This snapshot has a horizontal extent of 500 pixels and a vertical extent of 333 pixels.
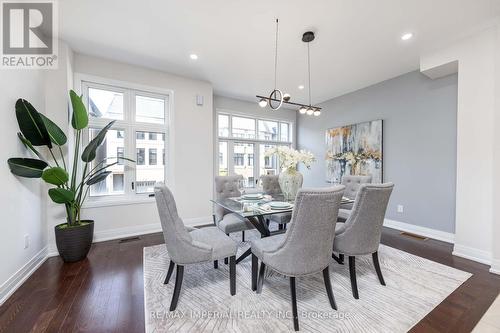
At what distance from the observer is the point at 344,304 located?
1.79 metres

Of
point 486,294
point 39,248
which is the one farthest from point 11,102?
point 486,294

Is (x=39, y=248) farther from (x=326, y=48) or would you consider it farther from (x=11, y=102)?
(x=326, y=48)

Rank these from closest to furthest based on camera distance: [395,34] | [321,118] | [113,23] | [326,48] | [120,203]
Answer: [113,23], [395,34], [326,48], [120,203], [321,118]

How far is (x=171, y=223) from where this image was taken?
5.44ft

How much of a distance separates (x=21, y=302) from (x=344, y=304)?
9.47ft

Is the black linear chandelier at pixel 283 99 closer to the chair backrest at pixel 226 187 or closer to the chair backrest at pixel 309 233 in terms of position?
the chair backrest at pixel 226 187

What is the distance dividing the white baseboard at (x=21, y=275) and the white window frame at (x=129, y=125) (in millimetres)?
811

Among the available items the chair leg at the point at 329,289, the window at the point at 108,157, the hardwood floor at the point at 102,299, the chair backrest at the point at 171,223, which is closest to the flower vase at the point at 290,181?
the chair leg at the point at 329,289

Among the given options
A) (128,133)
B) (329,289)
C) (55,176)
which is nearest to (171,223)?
(329,289)

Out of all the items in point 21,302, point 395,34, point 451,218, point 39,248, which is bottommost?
point 21,302

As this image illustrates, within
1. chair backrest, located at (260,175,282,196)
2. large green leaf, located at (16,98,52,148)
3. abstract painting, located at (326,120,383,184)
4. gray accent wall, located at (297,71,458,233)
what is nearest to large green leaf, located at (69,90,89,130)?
large green leaf, located at (16,98,52,148)

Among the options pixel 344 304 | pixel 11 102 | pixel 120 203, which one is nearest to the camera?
pixel 344 304

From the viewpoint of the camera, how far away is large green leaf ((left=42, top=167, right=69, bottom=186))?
2.20 m

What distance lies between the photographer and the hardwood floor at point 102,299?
157cm
